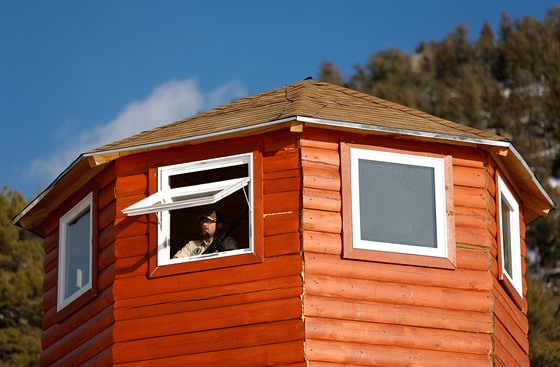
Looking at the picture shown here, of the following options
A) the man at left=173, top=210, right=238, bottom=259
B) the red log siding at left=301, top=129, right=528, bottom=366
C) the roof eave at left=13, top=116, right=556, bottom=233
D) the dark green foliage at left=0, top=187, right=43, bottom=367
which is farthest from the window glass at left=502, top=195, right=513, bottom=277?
the dark green foliage at left=0, top=187, right=43, bottom=367

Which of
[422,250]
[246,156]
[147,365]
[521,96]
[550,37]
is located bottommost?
[147,365]

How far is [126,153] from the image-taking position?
17.0 m

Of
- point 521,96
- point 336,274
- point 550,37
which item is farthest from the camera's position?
point 550,37

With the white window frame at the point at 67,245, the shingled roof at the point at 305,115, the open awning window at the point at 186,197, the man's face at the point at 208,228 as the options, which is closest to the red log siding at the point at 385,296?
the shingled roof at the point at 305,115

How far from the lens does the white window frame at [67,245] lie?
17562mm

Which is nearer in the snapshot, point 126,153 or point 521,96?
point 126,153

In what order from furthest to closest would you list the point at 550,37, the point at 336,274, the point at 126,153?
the point at 550,37
the point at 126,153
the point at 336,274

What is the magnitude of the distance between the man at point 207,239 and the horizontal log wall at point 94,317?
0.96 metres

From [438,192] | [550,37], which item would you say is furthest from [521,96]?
[438,192]

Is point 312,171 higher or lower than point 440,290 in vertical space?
higher

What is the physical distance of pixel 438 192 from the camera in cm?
1659

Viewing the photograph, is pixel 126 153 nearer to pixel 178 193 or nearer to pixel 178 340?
pixel 178 193

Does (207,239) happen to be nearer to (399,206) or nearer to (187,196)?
(187,196)

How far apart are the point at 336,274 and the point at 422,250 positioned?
1.18 metres
